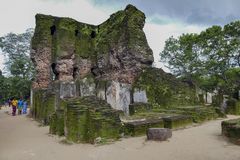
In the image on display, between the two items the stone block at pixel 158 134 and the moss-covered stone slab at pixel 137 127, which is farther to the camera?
the moss-covered stone slab at pixel 137 127

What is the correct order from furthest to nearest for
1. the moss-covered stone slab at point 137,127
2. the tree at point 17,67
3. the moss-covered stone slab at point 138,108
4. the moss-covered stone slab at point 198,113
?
the tree at point 17,67, the moss-covered stone slab at point 138,108, the moss-covered stone slab at point 198,113, the moss-covered stone slab at point 137,127

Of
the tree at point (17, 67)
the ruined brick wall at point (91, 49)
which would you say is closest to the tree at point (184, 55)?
the ruined brick wall at point (91, 49)

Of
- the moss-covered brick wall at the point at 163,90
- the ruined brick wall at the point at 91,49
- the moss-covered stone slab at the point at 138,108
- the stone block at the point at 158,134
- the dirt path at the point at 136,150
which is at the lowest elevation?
the dirt path at the point at 136,150

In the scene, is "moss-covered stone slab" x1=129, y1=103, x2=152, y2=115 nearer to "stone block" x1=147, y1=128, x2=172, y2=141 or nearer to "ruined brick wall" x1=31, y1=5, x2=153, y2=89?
"ruined brick wall" x1=31, y1=5, x2=153, y2=89

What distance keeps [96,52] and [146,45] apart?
596cm

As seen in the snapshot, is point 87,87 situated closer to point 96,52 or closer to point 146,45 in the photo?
point 96,52

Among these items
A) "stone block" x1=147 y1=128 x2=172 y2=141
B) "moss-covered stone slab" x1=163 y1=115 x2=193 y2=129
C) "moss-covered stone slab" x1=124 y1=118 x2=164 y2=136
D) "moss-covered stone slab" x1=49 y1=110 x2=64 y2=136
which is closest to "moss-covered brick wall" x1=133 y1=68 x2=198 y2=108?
"moss-covered stone slab" x1=163 y1=115 x2=193 y2=129

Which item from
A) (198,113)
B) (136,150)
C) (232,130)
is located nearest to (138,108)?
(198,113)

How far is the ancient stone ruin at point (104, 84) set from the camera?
7.83 meters

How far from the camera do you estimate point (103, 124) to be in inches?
289

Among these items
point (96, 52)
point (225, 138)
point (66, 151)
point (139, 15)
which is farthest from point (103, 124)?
point (96, 52)

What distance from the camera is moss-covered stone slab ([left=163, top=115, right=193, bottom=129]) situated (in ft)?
28.6

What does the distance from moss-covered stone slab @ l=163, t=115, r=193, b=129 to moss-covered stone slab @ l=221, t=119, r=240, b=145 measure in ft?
6.31

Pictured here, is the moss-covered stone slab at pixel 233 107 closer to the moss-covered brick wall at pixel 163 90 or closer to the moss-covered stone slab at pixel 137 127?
the moss-covered brick wall at pixel 163 90
